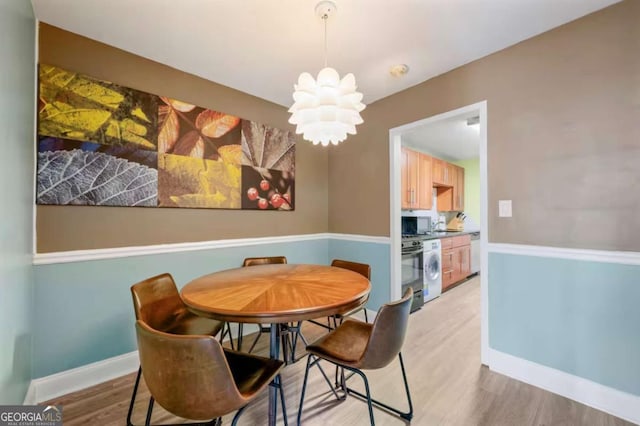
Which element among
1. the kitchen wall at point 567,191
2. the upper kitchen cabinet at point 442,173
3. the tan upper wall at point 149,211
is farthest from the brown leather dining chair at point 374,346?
the upper kitchen cabinet at point 442,173

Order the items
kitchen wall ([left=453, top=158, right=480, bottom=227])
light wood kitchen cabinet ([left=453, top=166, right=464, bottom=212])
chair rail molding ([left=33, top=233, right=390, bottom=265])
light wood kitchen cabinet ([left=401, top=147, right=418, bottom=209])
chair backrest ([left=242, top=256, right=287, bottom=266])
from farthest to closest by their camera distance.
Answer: kitchen wall ([left=453, top=158, right=480, bottom=227]), light wood kitchen cabinet ([left=453, top=166, right=464, bottom=212]), light wood kitchen cabinet ([left=401, top=147, right=418, bottom=209]), chair backrest ([left=242, top=256, right=287, bottom=266]), chair rail molding ([left=33, top=233, right=390, bottom=265])

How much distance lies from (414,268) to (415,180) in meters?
1.31

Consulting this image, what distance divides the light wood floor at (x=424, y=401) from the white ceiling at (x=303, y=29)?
2449 millimetres

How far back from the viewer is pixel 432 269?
11.9ft

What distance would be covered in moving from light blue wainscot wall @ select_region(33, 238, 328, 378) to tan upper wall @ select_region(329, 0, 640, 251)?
277 cm

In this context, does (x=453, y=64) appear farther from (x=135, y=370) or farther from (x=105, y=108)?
(x=135, y=370)

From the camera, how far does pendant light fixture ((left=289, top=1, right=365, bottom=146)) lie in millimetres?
1465

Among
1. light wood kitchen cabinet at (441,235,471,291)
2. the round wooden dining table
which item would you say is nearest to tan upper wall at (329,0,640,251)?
the round wooden dining table

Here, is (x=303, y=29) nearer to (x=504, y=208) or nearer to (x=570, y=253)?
(x=504, y=208)

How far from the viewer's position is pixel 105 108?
1.93 metres

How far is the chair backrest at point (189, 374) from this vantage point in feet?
2.98

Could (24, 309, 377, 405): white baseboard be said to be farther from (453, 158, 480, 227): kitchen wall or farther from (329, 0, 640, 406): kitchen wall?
(453, 158, 480, 227): kitchen wall

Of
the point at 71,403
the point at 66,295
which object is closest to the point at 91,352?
the point at 71,403

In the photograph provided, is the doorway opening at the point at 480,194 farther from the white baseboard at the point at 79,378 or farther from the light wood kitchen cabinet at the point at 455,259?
the white baseboard at the point at 79,378
